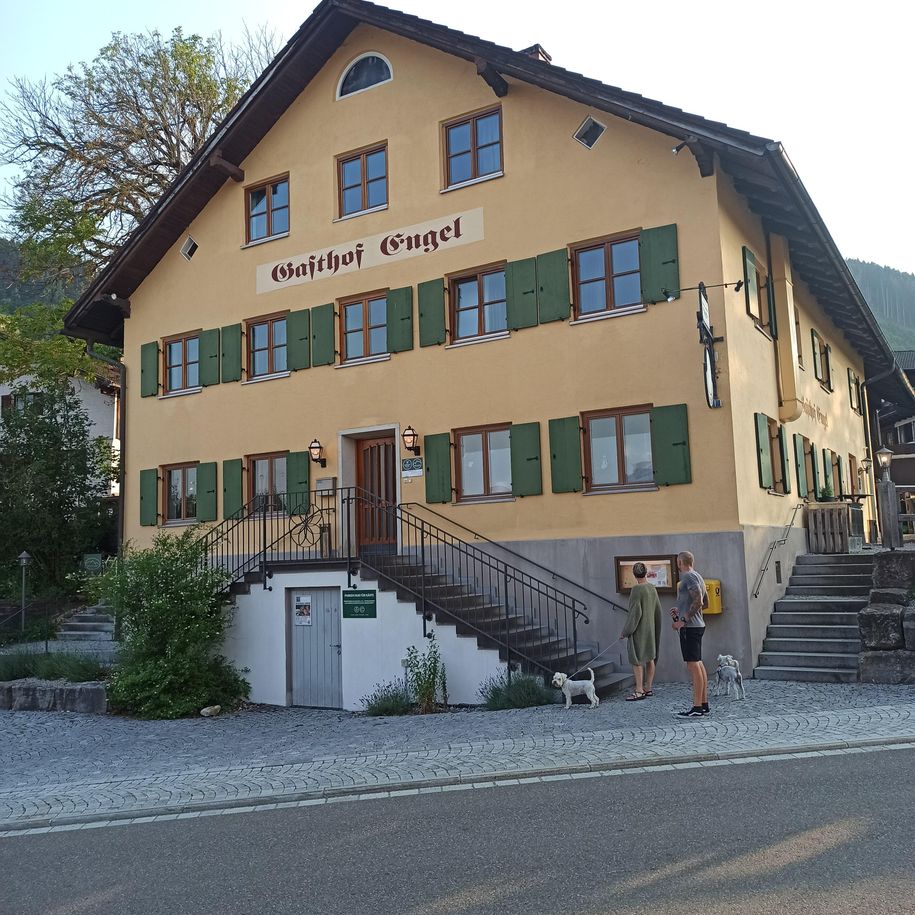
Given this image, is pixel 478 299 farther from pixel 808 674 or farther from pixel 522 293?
pixel 808 674

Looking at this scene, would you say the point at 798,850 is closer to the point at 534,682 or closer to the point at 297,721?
the point at 534,682

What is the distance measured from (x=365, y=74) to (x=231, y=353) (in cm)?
569

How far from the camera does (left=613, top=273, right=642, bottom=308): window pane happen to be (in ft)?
Answer: 45.8

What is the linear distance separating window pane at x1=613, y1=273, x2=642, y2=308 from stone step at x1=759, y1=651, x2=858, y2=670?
5.34 metres

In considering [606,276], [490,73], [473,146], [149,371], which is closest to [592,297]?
[606,276]

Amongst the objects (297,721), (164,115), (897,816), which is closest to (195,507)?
(297,721)

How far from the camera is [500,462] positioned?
15.0m

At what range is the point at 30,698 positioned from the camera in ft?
45.2

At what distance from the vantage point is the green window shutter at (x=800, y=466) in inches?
669

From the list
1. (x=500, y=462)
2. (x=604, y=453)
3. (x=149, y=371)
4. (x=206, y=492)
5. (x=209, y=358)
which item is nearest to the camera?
(x=604, y=453)

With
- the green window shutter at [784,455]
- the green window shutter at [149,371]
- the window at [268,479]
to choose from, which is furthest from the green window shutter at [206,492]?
the green window shutter at [784,455]

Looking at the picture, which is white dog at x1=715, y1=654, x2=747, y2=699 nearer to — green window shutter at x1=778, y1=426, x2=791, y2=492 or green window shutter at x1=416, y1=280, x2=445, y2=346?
green window shutter at x1=778, y1=426, x2=791, y2=492

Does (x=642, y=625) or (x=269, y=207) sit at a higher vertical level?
(x=269, y=207)

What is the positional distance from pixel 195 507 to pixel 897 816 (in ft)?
48.4
